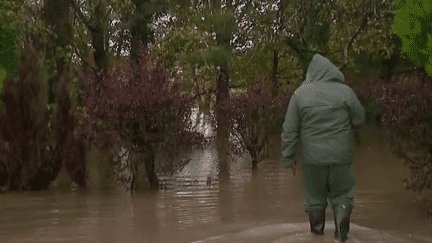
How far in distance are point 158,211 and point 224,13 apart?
11.2m

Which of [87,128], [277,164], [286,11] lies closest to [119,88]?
[87,128]

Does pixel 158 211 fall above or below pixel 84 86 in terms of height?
below

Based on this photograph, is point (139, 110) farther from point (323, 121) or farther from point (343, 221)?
point (343, 221)

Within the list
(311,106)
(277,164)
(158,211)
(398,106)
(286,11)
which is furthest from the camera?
(286,11)

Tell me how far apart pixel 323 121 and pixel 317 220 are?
1.14 metres

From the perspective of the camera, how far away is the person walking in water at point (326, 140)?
614 centimetres

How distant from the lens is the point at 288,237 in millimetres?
6539

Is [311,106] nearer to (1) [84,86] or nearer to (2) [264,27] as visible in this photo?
(1) [84,86]

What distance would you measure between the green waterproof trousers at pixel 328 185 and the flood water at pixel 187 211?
4.13 ft

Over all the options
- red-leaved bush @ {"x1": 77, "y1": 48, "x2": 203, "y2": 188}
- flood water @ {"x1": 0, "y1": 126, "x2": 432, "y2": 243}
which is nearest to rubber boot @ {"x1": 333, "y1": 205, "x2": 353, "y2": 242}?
flood water @ {"x1": 0, "y1": 126, "x2": 432, "y2": 243}

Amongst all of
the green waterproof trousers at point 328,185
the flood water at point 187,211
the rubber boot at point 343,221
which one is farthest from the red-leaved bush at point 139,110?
the rubber boot at point 343,221

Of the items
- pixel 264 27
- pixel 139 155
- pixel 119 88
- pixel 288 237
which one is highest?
pixel 264 27

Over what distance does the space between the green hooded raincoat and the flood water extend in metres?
1.67

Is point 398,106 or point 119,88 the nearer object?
point 398,106
